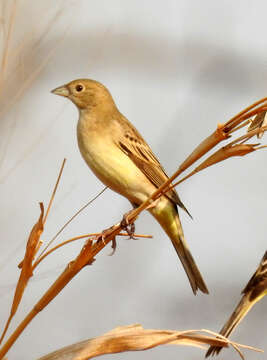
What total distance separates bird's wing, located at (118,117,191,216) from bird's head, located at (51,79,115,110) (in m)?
0.18

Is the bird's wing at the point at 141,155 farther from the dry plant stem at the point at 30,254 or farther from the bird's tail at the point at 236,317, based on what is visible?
the dry plant stem at the point at 30,254

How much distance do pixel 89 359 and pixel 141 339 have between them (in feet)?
0.37

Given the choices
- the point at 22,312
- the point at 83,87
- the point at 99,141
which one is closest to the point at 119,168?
the point at 99,141

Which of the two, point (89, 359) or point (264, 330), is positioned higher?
point (89, 359)

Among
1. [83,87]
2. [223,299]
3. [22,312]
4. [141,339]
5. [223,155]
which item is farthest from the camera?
[22,312]

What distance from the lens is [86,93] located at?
305 centimetres

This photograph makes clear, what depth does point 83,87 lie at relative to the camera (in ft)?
10.0

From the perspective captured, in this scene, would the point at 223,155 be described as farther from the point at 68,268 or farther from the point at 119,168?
the point at 119,168

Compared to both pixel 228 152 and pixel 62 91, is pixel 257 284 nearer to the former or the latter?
pixel 62 91

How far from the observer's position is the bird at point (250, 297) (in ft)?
8.31

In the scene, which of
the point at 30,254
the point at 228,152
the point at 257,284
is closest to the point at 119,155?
the point at 257,284

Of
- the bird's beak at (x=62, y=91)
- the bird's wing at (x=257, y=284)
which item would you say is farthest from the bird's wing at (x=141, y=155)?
the bird's wing at (x=257, y=284)

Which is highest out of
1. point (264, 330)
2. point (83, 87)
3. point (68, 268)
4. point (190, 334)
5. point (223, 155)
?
point (83, 87)

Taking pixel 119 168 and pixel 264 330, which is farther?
pixel 264 330
